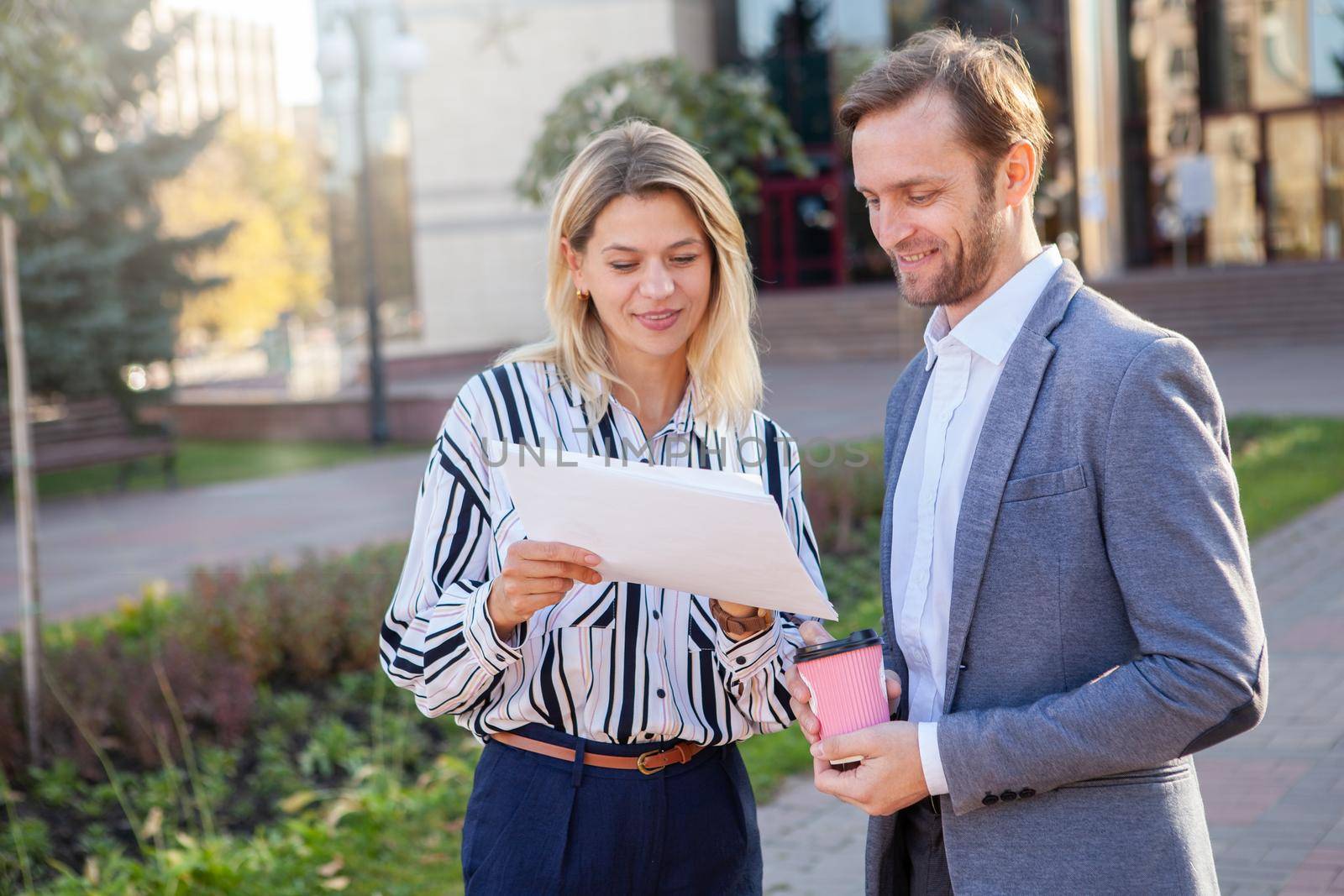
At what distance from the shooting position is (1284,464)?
11.4m

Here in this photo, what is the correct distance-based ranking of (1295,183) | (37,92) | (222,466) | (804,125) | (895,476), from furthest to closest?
(804,125)
(1295,183)
(222,466)
(37,92)
(895,476)

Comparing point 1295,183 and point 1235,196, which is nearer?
point 1295,183

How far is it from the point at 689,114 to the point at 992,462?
6.10 m

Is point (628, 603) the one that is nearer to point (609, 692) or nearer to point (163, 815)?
point (609, 692)

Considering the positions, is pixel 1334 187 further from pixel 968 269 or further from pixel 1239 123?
pixel 968 269

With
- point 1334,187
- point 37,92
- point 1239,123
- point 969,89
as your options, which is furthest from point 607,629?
point 1239,123

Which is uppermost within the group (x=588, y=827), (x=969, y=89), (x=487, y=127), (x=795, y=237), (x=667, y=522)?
(x=487, y=127)

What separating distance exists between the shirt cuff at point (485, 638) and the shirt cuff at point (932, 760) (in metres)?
0.71

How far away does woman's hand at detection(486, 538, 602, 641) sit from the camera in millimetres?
2020

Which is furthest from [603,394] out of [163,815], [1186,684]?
[163,815]

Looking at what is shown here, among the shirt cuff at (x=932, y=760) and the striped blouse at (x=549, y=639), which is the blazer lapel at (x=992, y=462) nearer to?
the shirt cuff at (x=932, y=760)

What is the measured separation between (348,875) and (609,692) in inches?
96.3

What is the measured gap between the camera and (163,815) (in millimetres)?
5133

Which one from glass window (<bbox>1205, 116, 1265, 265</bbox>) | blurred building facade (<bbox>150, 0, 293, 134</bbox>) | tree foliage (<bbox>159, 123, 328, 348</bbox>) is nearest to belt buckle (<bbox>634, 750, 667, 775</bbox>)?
glass window (<bbox>1205, 116, 1265, 265</bbox>)
